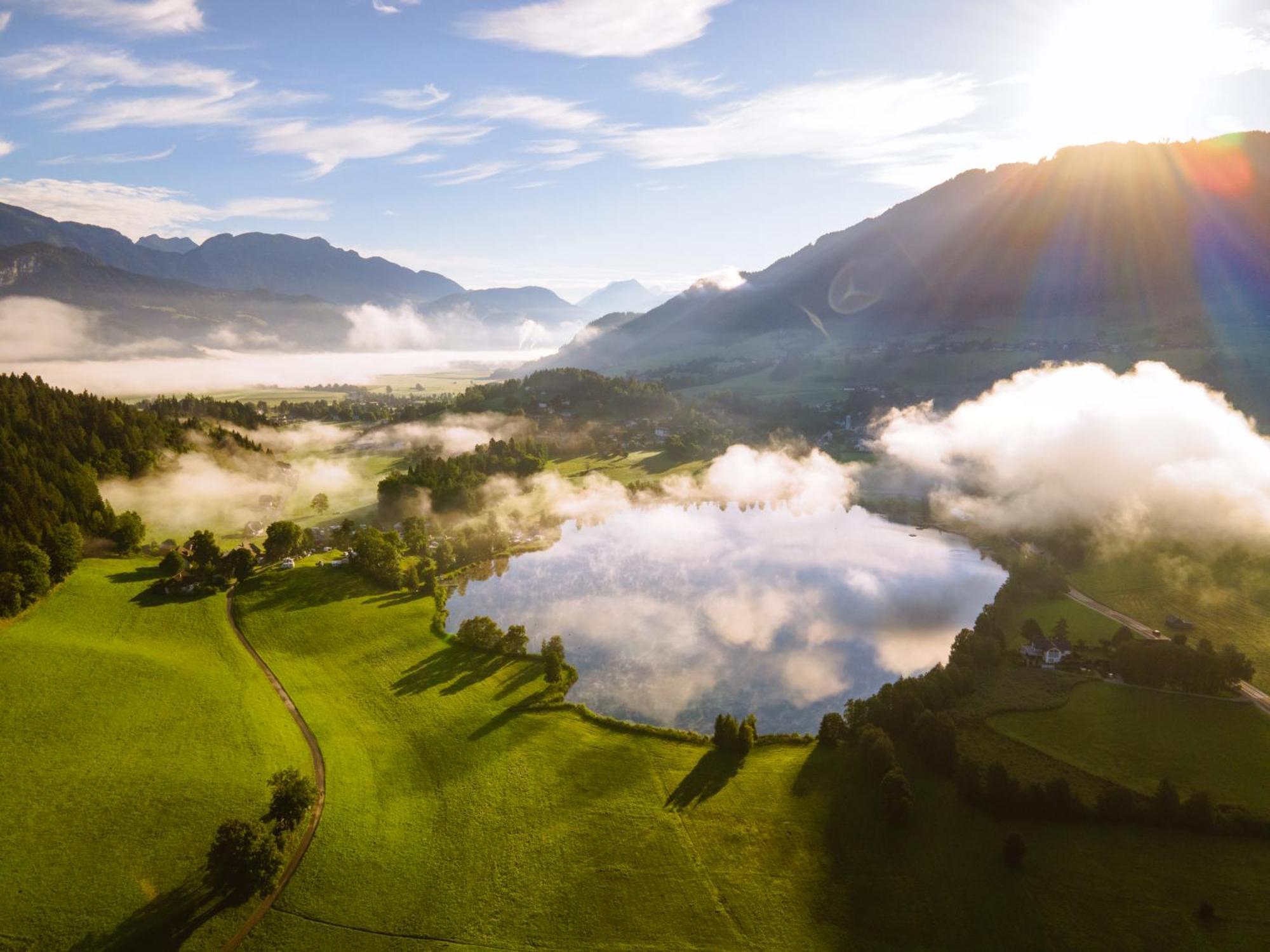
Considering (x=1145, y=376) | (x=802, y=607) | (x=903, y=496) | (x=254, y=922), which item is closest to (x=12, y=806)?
(x=254, y=922)

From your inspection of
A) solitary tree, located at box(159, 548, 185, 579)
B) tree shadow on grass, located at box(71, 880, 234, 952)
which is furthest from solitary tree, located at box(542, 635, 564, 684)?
solitary tree, located at box(159, 548, 185, 579)

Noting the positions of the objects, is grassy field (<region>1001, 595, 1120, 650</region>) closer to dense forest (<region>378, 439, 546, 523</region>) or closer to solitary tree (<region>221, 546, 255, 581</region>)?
dense forest (<region>378, 439, 546, 523</region>)

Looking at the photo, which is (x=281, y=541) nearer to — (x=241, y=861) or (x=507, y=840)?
(x=241, y=861)

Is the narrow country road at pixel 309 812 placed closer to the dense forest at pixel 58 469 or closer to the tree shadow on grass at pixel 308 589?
the tree shadow on grass at pixel 308 589

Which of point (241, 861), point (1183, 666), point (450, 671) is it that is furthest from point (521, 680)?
point (1183, 666)

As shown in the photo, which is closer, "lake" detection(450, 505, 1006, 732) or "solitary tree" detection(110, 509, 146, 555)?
"lake" detection(450, 505, 1006, 732)

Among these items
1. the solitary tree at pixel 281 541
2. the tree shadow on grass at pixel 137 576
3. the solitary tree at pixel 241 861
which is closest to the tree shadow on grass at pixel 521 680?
the solitary tree at pixel 241 861
